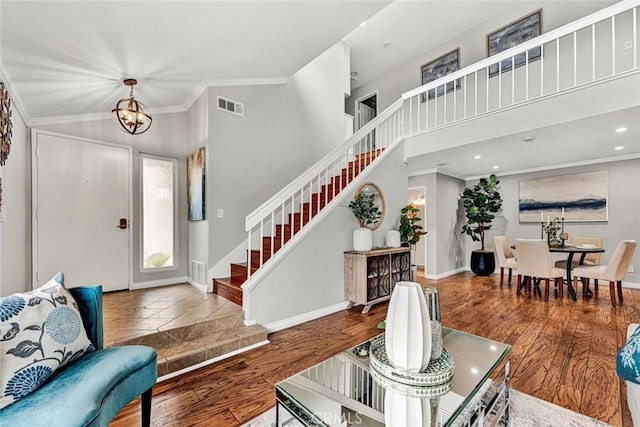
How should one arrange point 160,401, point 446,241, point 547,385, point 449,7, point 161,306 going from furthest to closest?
point 446,241 < point 449,7 < point 161,306 < point 547,385 < point 160,401

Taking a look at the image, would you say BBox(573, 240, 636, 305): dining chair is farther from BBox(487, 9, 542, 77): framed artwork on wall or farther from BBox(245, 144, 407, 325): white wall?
BBox(487, 9, 542, 77): framed artwork on wall

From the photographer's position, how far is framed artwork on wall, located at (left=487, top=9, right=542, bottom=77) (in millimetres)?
4707

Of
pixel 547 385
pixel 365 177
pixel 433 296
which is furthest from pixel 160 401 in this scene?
pixel 365 177

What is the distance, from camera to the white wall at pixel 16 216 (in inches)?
96.1

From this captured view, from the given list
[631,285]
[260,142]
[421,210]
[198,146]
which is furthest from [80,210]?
[631,285]

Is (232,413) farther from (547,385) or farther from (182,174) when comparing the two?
(182,174)

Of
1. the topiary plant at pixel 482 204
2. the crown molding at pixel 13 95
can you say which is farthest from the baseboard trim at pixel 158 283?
the topiary plant at pixel 482 204

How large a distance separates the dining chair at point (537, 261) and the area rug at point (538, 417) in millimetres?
2938

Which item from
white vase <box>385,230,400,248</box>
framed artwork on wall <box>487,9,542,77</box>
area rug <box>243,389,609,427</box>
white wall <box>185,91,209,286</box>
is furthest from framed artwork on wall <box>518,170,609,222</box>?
white wall <box>185,91,209,286</box>

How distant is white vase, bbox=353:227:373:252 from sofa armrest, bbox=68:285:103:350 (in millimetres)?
2741

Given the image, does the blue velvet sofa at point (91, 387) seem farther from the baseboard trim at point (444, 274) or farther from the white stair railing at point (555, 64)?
the baseboard trim at point (444, 274)

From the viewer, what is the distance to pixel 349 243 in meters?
3.70

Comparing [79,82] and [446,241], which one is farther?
[446,241]

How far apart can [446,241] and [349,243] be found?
11.3 ft
